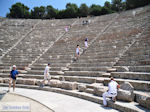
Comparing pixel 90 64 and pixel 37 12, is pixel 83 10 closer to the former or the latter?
pixel 37 12

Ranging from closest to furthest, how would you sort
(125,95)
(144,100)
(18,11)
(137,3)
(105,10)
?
(144,100), (125,95), (137,3), (105,10), (18,11)

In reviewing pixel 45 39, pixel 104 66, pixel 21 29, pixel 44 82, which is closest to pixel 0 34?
pixel 21 29

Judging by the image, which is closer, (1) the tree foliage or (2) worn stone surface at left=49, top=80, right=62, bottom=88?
(2) worn stone surface at left=49, top=80, right=62, bottom=88

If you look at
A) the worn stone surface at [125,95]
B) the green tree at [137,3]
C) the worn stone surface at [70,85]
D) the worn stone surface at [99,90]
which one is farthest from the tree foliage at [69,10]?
the worn stone surface at [125,95]

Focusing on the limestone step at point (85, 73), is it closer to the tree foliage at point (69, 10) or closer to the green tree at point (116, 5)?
the tree foliage at point (69, 10)

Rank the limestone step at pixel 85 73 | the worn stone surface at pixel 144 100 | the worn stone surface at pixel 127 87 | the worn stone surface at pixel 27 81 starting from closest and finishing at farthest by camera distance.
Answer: the worn stone surface at pixel 144 100 < the worn stone surface at pixel 127 87 < the limestone step at pixel 85 73 < the worn stone surface at pixel 27 81

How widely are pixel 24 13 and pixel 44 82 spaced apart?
35.7 m

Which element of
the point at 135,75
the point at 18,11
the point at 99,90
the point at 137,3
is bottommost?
the point at 99,90

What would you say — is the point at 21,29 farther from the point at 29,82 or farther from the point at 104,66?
the point at 104,66

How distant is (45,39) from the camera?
1984cm

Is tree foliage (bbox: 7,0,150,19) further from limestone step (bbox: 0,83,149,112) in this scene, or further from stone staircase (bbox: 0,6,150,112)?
limestone step (bbox: 0,83,149,112)

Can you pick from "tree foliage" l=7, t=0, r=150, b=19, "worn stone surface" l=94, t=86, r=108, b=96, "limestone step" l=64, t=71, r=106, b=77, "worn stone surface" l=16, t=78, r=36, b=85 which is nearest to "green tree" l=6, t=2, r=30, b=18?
"tree foliage" l=7, t=0, r=150, b=19

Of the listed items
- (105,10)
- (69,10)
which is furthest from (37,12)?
(105,10)

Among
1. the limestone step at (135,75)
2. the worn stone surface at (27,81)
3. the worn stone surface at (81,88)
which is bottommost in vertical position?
the worn stone surface at (27,81)
